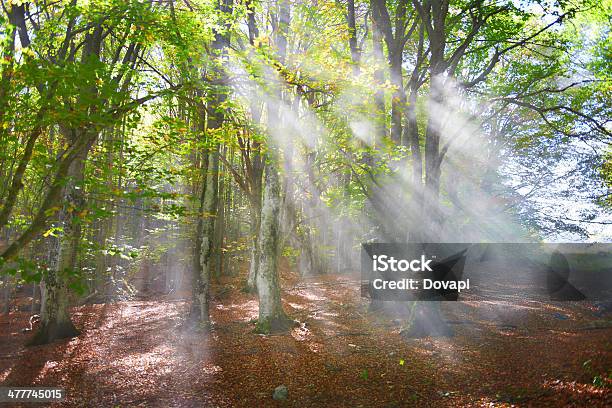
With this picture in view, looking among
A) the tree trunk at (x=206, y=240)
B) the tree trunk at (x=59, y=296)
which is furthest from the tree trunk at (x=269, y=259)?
the tree trunk at (x=59, y=296)

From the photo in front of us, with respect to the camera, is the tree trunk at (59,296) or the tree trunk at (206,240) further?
the tree trunk at (206,240)

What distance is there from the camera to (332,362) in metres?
7.84

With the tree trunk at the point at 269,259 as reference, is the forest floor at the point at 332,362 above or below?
below

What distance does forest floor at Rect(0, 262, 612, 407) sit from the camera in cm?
599

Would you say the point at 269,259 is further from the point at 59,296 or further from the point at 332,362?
the point at 59,296

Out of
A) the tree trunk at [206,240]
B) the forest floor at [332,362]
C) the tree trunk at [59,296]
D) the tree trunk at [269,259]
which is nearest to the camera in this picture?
the forest floor at [332,362]

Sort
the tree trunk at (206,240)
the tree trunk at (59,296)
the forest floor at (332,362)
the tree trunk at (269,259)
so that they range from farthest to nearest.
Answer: the tree trunk at (206,240), the tree trunk at (269,259), the tree trunk at (59,296), the forest floor at (332,362)

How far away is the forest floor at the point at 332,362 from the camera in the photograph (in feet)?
19.6

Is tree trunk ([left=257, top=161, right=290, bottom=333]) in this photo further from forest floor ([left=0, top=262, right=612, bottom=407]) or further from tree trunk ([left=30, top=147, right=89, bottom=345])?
tree trunk ([left=30, top=147, right=89, bottom=345])

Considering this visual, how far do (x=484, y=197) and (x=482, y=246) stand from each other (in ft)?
16.3

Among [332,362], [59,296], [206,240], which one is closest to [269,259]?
[206,240]

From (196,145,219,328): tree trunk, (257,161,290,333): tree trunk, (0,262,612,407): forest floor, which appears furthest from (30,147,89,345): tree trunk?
(257,161,290,333): tree trunk

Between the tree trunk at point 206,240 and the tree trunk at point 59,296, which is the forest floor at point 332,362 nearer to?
the tree trunk at point 59,296

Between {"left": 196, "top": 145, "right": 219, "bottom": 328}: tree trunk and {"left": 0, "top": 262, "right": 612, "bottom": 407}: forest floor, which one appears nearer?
{"left": 0, "top": 262, "right": 612, "bottom": 407}: forest floor
